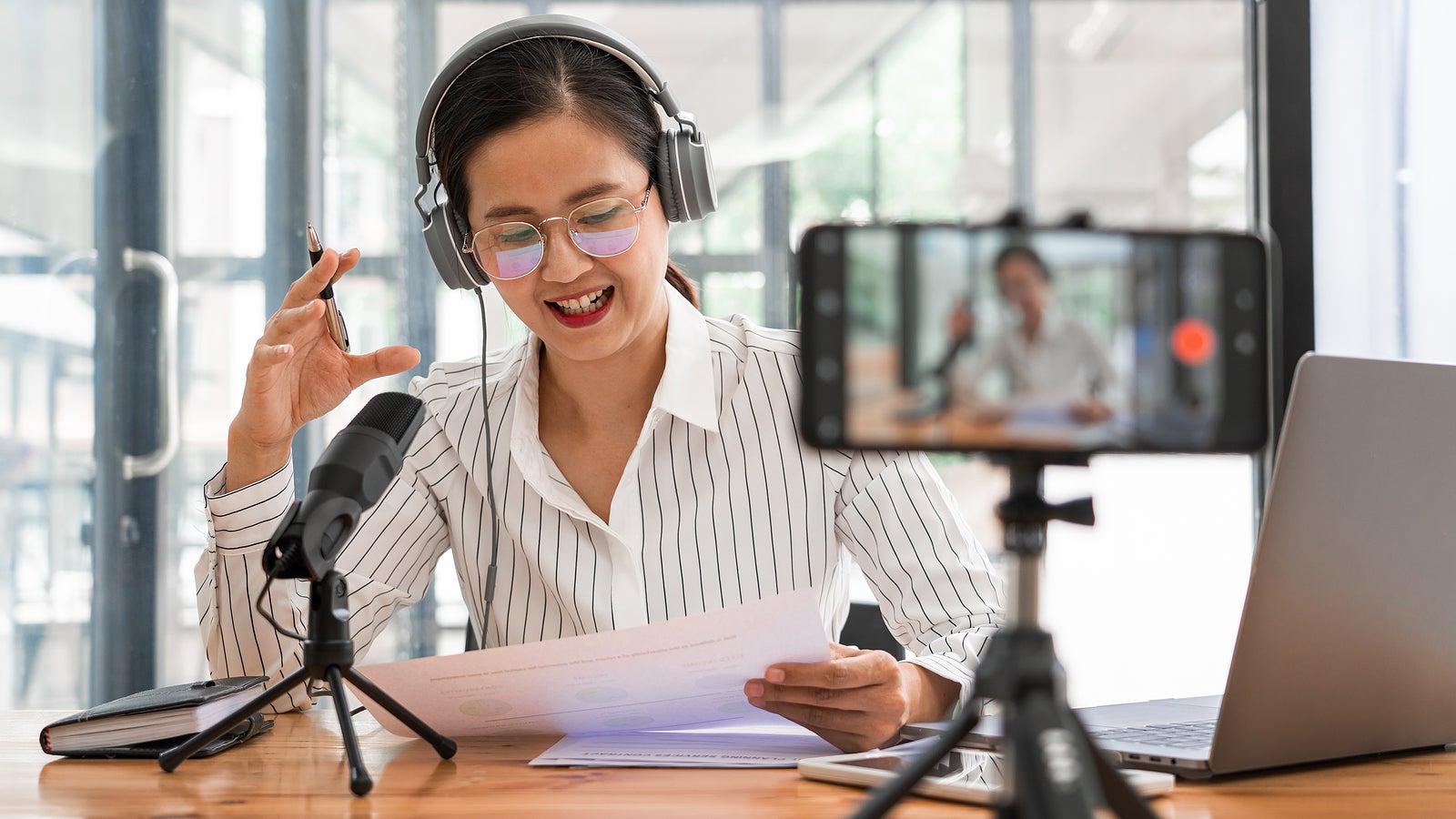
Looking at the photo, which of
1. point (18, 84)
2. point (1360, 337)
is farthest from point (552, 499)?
point (18, 84)

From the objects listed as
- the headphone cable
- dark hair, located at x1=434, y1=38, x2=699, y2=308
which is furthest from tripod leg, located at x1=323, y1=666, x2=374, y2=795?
dark hair, located at x1=434, y1=38, x2=699, y2=308

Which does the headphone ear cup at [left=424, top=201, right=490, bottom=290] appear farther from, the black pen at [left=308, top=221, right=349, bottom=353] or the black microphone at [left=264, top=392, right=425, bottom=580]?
the black microphone at [left=264, top=392, right=425, bottom=580]

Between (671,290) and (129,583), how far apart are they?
7.40 feet

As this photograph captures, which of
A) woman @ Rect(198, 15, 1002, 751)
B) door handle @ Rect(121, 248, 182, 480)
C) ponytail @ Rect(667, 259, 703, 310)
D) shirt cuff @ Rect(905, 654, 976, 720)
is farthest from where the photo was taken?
door handle @ Rect(121, 248, 182, 480)

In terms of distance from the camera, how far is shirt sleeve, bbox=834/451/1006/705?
111cm

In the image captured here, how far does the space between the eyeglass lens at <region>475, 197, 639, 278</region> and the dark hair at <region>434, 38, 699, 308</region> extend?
0.29 ft

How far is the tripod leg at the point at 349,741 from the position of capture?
70 centimetres

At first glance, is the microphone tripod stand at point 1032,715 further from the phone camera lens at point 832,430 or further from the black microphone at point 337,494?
the black microphone at point 337,494

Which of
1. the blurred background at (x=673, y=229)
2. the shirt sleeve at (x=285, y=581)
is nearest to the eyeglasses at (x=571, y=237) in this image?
the shirt sleeve at (x=285, y=581)

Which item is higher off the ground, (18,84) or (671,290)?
(18,84)

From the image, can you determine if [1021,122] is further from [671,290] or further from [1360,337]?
[671,290]

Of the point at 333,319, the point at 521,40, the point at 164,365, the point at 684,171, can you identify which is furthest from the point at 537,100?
the point at 164,365

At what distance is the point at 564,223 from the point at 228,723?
564 mm

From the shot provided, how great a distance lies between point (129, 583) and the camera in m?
2.91
